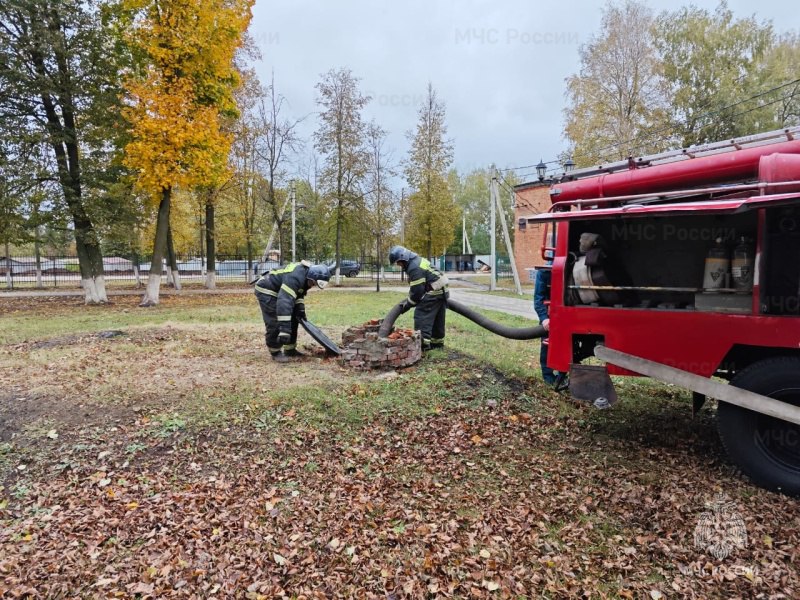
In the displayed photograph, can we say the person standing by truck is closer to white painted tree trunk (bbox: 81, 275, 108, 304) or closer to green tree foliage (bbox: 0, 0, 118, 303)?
green tree foliage (bbox: 0, 0, 118, 303)

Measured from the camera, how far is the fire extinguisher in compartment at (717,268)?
376cm

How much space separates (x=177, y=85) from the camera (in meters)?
15.3

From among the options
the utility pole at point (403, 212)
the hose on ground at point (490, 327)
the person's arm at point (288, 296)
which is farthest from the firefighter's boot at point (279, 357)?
the utility pole at point (403, 212)

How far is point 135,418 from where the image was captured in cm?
502

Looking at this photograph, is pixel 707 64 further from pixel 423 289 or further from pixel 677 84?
pixel 423 289

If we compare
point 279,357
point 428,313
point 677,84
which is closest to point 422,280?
point 428,313

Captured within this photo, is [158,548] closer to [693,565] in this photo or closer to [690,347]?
[693,565]

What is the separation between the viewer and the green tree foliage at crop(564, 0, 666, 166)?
22938 mm

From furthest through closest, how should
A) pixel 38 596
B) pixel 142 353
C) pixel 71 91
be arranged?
1. pixel 71 91
2. pixel 142 353
3. pixel 38 596

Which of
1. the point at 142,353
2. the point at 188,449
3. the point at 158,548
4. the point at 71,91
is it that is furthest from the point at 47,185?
the point at 158,548

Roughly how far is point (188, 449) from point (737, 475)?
486 centimetres

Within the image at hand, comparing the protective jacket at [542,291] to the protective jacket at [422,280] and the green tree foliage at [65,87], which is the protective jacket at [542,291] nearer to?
the protective jacket at [422,280]

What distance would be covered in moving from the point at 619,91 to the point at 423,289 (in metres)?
21.7

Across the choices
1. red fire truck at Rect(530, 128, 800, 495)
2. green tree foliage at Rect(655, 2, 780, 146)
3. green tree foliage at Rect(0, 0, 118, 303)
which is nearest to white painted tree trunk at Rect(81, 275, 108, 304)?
green tree foliage at Rect(0, 0, 118, 303)
